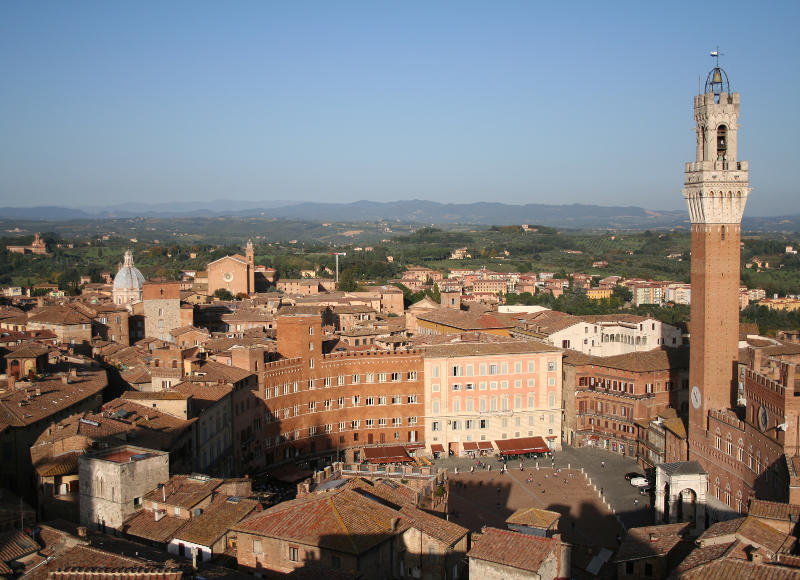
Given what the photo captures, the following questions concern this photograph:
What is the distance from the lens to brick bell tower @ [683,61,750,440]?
4006 centimetres

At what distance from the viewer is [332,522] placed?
21.3 m

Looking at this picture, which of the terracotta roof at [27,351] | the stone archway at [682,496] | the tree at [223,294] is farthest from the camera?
the tree at [223,294]

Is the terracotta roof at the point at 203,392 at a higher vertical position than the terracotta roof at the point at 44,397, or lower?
lower

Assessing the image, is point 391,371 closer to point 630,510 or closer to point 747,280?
point 630,510

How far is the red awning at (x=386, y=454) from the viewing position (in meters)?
43.8

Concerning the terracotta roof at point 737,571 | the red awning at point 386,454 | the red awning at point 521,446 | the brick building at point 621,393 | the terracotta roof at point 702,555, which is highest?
the terracotta roof at point 737,571

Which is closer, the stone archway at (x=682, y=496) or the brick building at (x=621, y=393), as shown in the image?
the stone archway at (x=682, y=496)

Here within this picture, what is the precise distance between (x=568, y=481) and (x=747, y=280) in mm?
83175

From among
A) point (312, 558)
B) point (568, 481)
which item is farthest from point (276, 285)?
point (312, 558)

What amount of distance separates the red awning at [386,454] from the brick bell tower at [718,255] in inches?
536

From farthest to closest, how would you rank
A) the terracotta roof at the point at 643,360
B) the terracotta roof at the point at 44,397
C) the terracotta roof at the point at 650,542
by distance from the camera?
the terracotta roof at the point at 643,360, the terracotta roof at the point at 44,397, the terracotta roof at the point at 650,542

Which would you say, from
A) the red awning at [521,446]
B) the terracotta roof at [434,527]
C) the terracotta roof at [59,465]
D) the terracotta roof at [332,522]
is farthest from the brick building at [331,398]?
the terracotta roof at [434,527]

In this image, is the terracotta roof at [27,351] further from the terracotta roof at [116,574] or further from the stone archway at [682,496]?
the stone archway at [682,496]

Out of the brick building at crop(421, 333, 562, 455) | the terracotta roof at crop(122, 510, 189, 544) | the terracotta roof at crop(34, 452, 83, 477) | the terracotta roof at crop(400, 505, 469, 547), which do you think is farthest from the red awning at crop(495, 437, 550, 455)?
the terracotta roof at crop(122, 510, 189, 544)
